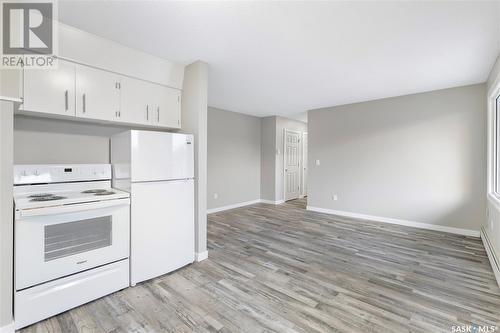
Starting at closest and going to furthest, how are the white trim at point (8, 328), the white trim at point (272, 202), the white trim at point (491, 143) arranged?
the white trim at point (8, 328), the white trim at point (491, 143), the white trim at point (272, 202)

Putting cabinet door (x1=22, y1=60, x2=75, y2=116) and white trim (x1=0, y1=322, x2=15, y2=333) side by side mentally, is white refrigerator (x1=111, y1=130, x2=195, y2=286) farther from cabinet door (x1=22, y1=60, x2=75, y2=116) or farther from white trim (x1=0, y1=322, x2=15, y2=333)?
white trim (x1=0, y1=322, x2=15, y2=333)

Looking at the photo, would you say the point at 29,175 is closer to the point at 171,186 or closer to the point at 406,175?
the point at 171,186

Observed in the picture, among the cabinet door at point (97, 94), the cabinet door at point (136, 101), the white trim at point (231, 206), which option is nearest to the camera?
the cabinet door at point (97, 94)

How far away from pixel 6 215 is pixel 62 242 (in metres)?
0.44

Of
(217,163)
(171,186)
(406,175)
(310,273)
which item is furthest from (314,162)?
(171,186)

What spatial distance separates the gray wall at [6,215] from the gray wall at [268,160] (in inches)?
210

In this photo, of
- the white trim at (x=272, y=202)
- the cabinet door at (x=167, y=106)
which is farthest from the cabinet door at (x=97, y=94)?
the white trim at (x=272, y=202)

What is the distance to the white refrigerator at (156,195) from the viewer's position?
7.36 feet

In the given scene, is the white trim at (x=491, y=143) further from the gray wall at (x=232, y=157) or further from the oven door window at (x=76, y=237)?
the oven door window at (x=76, y=237)

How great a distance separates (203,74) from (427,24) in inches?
92.5

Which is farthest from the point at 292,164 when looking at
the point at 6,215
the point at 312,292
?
the point at 6,215

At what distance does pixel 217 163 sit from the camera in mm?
5375

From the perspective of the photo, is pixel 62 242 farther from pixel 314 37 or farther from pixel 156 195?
pixel 314 37

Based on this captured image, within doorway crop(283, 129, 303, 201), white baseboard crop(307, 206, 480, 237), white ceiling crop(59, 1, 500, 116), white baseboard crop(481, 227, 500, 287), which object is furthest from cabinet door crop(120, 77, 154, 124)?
doorway crop(283, 129, 303, 201)
